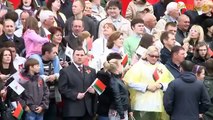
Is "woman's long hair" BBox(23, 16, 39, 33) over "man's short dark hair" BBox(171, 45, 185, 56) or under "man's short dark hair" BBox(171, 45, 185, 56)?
over

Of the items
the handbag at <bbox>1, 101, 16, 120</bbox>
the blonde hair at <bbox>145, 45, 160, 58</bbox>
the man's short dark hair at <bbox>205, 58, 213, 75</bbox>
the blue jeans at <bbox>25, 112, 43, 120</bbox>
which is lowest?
the blue jeans at <bbox>25, 112, 43, 120</bbox>

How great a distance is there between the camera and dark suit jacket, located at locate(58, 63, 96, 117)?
15250 millimetres

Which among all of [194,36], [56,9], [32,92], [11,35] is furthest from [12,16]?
[194,36]

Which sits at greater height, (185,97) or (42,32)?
(42,32)

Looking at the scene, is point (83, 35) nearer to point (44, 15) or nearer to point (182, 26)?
point (44, 15)

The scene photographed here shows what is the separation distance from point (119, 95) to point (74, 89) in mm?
824

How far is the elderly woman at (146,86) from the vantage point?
52.2 feet

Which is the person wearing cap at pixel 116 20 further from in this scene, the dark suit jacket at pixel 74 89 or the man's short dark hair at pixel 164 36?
the dark suit jacket at pixel 74 89

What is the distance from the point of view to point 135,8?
65.4ft

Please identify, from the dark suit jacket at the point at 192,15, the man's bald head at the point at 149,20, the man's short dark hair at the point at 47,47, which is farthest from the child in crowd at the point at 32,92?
the dark suit jacket at the point at 192,15

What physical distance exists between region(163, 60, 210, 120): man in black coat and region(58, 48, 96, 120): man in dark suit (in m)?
1.38

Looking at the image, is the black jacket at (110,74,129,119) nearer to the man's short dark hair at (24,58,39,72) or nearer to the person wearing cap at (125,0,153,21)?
the man's short dark hair at (24,58,39,72)

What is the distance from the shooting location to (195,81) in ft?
50.2

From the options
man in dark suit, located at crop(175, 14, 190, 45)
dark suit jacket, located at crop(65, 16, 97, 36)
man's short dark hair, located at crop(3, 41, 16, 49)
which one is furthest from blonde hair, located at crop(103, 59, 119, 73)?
man in dark suit, located at crop(175, 14, 190, 45)
